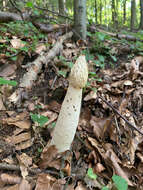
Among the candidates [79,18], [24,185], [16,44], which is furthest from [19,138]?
[79,18]

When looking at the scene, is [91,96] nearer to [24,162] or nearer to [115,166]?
[115,166]

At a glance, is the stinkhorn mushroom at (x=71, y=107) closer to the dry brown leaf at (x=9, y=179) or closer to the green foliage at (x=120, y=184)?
the dry brown leaf at (x=9, y=179)

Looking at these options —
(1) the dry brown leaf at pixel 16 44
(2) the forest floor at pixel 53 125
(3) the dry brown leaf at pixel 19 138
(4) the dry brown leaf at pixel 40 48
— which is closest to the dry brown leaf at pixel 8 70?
(2) the forest floor at pixel 53 125

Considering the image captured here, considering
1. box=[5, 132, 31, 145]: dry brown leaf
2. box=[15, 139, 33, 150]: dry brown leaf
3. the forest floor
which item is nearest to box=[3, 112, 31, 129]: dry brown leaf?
the forest floor

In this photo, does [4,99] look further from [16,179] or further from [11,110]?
[16,179]

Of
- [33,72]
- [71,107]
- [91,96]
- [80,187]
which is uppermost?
[33,72]

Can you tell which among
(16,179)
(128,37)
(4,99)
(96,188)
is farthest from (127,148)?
(128,37)

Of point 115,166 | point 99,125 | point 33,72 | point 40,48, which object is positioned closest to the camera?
point 115,166
